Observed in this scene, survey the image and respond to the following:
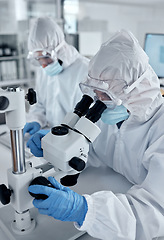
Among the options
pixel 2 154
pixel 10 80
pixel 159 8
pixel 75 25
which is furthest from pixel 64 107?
pixel 75 25

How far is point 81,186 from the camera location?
3.39ft

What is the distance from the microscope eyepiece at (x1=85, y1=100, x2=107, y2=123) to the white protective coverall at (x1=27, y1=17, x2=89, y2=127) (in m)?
1.00

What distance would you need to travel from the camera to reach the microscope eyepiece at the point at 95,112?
775 millimetres

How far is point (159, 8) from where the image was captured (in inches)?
123

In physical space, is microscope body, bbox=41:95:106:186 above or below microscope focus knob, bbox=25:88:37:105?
below

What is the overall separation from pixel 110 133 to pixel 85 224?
21.3 inches

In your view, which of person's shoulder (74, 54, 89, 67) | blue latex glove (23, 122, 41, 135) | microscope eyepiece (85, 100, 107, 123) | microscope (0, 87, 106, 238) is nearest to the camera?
microscope (0, 87, 106, 238)

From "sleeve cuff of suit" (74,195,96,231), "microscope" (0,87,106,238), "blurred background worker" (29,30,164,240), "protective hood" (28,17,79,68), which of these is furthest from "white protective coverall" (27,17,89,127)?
"sleeve cuff of suit" (74,195,96,231)

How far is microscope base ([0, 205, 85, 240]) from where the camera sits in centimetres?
76

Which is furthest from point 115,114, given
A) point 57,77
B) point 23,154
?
point 57,77

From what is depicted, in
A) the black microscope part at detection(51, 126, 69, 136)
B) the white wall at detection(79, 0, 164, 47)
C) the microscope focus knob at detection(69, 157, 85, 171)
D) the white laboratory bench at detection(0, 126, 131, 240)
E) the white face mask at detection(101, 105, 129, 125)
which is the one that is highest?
the white wall at detection(79, 0, 164, 47)

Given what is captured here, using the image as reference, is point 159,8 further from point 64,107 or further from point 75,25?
point 64,107

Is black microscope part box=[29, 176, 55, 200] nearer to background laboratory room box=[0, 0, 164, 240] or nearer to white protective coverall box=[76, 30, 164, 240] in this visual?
background laboratory room box=[0, 0, 164, 240]

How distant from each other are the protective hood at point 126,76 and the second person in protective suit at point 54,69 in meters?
0.86
